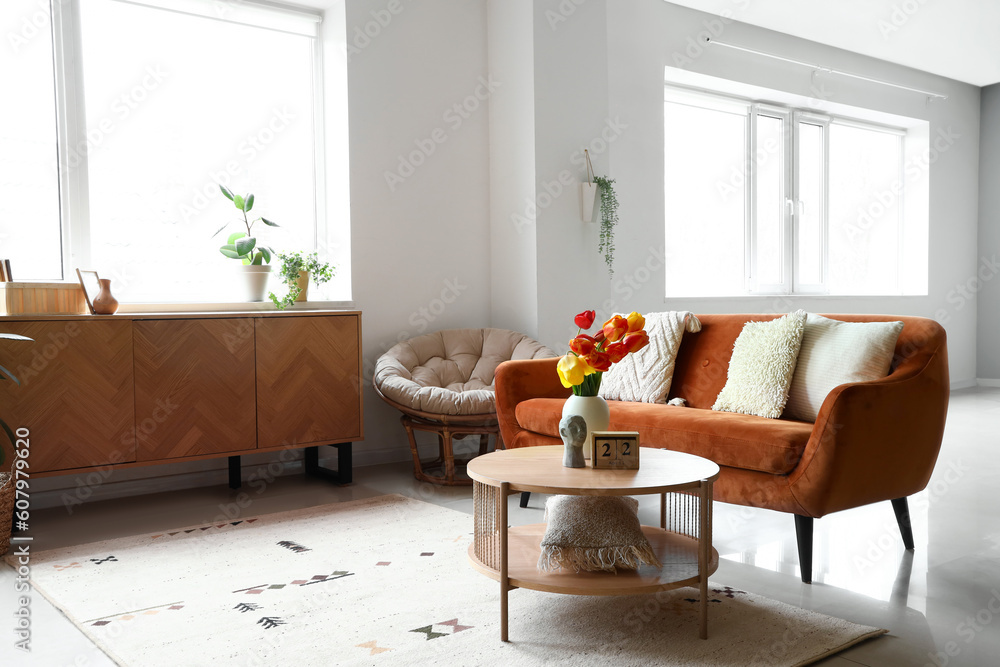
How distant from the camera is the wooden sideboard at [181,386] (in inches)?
122

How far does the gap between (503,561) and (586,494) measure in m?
0.28

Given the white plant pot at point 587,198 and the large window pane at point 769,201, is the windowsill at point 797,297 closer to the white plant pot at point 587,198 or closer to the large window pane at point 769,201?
the large window pane at point 769,201

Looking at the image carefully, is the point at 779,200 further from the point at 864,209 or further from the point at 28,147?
the point at 28,147

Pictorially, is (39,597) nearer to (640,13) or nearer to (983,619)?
(983,619)

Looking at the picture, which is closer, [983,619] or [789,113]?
[983,619]

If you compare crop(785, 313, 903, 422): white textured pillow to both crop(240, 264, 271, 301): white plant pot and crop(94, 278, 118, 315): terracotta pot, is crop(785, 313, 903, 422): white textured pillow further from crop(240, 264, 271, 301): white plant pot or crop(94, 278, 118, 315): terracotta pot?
crop(94, 278, 118, 315): terracotta pot

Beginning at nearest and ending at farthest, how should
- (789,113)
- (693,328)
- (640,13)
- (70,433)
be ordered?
(70,433), (693,328), (640,13), (789,113)

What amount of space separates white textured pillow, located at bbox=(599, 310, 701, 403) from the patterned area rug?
959mm

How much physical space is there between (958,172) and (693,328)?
5.82 metres

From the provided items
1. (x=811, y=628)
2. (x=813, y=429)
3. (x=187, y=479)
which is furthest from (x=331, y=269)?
(x=811, y=628)

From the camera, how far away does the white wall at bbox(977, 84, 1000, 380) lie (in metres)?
7.70

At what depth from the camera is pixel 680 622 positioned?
6.86ft

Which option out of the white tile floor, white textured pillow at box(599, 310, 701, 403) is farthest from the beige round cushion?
white textured pillow at box(599, 310, 701, 403)

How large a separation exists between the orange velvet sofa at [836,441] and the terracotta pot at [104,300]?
2.15 meters
